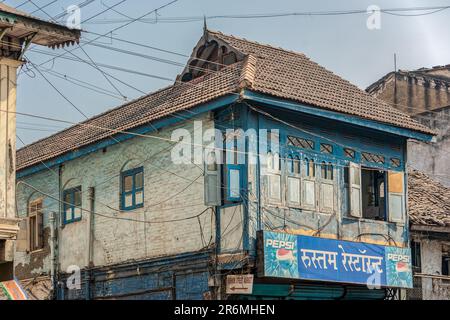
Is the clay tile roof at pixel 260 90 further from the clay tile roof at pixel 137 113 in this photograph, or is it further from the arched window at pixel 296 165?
the arched window at pixel 296 165

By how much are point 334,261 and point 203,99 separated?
177 inches

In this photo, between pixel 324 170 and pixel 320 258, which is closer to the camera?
pixel 320 258

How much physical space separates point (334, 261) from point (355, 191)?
84.8 inches

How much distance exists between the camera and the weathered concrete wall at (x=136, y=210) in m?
20.7

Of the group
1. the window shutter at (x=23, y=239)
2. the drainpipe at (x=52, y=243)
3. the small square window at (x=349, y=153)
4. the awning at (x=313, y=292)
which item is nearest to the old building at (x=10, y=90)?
the awning at (x=313, y=292)

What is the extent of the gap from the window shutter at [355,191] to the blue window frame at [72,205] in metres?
7.37

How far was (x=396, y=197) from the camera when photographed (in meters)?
22.4

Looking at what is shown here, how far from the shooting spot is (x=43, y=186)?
26172 mm

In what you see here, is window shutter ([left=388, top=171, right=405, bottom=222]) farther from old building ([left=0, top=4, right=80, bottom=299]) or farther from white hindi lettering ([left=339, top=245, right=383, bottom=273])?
old building ([left=0, top=4, right=80, bottom=299])

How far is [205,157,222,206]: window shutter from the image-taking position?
19734 mm

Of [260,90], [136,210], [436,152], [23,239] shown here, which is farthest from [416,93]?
[23,239]

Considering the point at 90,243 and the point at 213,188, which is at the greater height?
the point at 213,188

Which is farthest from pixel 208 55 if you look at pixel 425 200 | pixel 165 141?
pixel 425 200

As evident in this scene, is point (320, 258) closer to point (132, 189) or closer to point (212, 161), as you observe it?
point (212, 161)
